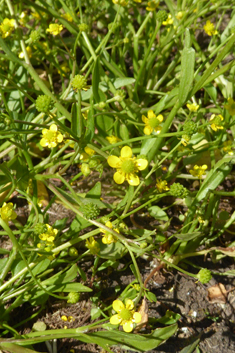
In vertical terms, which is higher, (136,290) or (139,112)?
(139,112)

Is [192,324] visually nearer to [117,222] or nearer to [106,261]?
[106,261]

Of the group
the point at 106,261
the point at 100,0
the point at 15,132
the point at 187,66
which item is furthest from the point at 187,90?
the point at 100,0

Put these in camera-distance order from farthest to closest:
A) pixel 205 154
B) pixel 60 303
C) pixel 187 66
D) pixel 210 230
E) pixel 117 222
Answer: pixel 205 154
pixel 210 230
pixel 60 303
pixel 117 222
pixel 187 66

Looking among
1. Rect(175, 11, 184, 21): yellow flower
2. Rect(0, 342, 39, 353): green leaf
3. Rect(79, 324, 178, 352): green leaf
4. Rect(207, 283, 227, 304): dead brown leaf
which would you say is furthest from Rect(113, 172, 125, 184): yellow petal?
Rect(175, 11, 184, 21): yellow flower

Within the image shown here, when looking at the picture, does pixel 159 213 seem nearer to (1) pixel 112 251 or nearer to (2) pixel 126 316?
(1) pixel 112 251

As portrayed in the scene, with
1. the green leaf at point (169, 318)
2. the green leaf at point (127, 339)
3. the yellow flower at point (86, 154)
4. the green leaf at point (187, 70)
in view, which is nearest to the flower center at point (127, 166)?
the yellow flower at point (86, 154)

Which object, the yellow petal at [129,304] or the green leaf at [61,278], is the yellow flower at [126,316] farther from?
the green leaf at [61,278]
